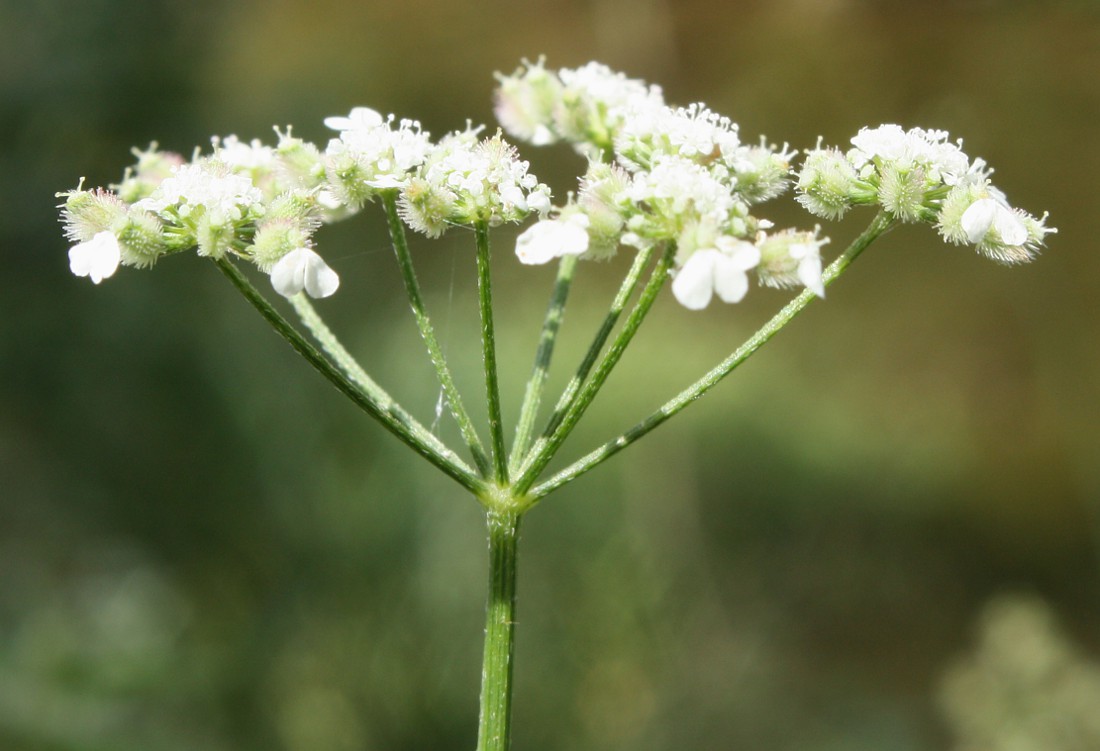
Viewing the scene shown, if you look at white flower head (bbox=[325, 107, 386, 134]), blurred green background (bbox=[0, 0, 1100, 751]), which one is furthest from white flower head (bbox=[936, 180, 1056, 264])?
blurred green background (bbox=[0, 0, 1100, 751])

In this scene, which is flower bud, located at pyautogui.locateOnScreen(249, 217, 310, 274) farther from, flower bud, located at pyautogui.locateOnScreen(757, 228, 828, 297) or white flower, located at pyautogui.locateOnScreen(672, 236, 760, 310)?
flower bud, located at pyautogui.locateOnScreen(757, 228, 828, 297)

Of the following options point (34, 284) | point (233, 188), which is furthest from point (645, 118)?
point (34, 284)

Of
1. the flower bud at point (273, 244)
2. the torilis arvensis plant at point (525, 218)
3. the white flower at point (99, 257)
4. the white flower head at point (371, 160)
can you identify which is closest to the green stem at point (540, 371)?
the torilis arvensis plant at point (525, 218)

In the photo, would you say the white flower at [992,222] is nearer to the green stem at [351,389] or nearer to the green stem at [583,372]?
the green stem at [583,372]

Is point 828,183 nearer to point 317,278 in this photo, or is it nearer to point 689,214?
point 689,214

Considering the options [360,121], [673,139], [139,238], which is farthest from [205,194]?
[673,139]
